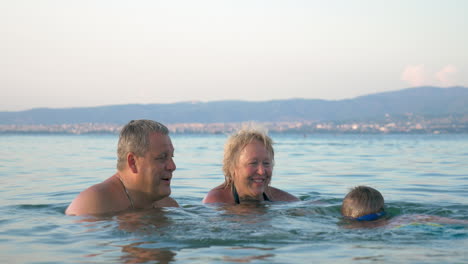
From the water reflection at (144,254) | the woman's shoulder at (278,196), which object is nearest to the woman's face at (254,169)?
the woman's shoulder at (278,196)

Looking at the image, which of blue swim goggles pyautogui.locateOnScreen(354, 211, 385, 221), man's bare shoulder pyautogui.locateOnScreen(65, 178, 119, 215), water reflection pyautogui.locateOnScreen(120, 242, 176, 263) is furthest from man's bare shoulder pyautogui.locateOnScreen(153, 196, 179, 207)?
blue swim goggles pyautogui.locateOnScreen(354, 211, 385, 221)

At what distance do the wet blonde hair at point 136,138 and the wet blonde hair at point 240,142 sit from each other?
1.70m

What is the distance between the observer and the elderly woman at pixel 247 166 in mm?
8055

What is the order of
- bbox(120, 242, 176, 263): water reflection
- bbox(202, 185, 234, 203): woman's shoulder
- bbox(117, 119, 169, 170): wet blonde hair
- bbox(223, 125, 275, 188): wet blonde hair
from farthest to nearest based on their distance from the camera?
bbox(202, 185, 234, 203): woman's shoulder < bbox(223, 125, 275, 188): wet blonde hair < bbox(117, 119, 169, 170): wet blonde hair < bbox(120, 242, 176, 263): water reflection

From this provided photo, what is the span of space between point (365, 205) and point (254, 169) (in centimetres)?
153

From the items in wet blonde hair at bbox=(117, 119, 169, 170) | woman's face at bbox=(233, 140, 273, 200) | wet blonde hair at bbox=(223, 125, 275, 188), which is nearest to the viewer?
wet blonde hair at bbox=(117, 119, 169, 170)

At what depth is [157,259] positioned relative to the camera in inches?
209

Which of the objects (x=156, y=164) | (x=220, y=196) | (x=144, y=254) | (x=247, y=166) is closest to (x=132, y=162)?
(x=156, y=164)

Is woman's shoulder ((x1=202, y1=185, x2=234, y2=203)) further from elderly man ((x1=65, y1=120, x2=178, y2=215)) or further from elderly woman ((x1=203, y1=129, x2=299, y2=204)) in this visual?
elderly man ((x1=65, y1=120, x2=178, y2=215))

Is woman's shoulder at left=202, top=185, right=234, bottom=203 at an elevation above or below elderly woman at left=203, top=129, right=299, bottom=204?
below

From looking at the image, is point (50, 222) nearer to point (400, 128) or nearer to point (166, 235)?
point (166, 235)

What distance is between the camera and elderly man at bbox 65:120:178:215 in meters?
6.56

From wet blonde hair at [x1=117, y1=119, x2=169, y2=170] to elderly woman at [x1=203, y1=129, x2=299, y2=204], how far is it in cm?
168

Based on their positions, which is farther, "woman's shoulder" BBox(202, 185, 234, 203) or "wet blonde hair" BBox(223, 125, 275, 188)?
"woman's shoulder" BBox(202, 185, 234, 203)
